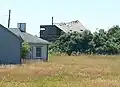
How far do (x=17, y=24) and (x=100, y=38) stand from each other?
23173 millimetres

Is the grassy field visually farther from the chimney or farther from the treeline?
the treeline

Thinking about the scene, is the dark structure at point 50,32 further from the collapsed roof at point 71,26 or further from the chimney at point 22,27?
the chimney at point 22,27

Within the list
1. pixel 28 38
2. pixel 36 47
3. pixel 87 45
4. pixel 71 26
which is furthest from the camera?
pixel 71 26

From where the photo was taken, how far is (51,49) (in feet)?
251

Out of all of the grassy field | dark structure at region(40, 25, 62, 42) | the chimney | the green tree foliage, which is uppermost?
dark structure at region(40, 25, 62, 42)

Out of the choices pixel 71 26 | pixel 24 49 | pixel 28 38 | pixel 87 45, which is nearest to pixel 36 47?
pixel 28 38

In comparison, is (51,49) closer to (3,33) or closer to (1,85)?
(3,33)

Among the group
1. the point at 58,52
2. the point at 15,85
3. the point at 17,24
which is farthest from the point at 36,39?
the point at 15,85

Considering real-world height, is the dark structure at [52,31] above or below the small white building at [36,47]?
above

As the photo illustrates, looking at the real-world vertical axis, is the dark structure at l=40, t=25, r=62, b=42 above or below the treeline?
above

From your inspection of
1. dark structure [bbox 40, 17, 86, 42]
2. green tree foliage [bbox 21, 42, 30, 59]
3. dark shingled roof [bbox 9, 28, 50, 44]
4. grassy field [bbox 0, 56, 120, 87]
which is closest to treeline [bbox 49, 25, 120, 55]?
dark structure [bbox 40, 17, 86, 42]

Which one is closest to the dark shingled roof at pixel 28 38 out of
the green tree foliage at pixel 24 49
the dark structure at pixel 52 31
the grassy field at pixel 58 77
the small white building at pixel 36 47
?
the small white building at pixel 36 47

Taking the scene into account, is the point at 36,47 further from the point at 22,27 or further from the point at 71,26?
the point at 71,26

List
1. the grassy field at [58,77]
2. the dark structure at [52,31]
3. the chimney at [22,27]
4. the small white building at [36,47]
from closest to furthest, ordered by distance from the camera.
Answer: the grassy field at [58,77]
the small white building at [36,47]
the chimney at [22,27]
the dark structure at [52,31]
